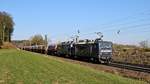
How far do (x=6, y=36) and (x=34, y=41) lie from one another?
5134 centimetres

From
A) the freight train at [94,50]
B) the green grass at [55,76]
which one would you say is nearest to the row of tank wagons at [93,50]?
the freight train at [94,50]

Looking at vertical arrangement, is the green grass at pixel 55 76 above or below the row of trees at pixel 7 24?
below

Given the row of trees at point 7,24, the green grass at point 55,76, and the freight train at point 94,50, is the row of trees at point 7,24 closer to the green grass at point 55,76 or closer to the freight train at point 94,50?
the freight train at point 94,50

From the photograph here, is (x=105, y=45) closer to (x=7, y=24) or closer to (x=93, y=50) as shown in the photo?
(x=93, y=50)

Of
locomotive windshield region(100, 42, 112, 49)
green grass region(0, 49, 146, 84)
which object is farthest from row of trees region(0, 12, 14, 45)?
green grass region(0, 49, 146, 84)

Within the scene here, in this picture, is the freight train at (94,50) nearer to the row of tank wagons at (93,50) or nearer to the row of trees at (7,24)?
the row of tank wagons at (93,50)

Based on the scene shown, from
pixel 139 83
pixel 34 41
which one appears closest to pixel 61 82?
pixel 139 83

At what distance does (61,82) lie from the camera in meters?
18.5

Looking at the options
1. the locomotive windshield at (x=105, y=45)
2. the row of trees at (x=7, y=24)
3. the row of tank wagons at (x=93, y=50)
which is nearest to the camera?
the row of tank wagons at (x=93, y=50)

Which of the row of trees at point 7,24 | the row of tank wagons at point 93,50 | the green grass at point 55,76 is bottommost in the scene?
the green grass at point 55,76

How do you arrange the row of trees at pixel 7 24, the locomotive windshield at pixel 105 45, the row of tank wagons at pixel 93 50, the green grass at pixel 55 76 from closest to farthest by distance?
the green grass at pixel 55 76 → the row of tank wagons at pixel 93 50 → the locomotive windshield at pixel 105 45 → the row of trees at pixel 7 24

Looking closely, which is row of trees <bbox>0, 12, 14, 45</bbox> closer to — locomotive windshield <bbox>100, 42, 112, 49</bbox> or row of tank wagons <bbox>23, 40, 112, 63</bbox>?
row of tank wagons <bbox>23, 40, 112, 63</bbox>

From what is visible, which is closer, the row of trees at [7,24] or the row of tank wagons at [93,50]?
the row of tank wagons at [93,50]

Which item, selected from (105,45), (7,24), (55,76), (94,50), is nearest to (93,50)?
(94,50)
